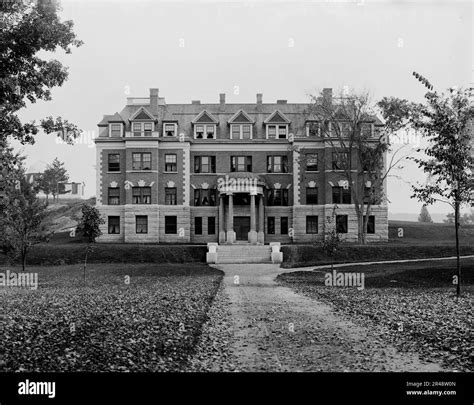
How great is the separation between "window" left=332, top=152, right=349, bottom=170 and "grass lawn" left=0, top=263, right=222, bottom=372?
23.2 metres

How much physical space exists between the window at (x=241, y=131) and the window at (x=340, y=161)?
670 cm

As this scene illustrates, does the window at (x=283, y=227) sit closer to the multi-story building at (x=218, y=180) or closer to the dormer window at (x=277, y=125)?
the multi-story building at (x=218, y=180)

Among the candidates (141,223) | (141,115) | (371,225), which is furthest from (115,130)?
(371,225)

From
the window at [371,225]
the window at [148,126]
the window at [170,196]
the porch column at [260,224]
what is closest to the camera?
the porch column at [260,224]

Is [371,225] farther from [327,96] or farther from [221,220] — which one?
[221,220]

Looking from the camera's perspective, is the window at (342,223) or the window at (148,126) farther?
the window at (148,126)

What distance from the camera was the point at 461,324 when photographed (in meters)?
8.41

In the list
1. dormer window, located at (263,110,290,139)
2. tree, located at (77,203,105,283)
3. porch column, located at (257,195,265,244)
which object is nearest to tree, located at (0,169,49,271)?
tree, located at (77,203,105,283)

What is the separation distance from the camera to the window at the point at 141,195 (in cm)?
3800

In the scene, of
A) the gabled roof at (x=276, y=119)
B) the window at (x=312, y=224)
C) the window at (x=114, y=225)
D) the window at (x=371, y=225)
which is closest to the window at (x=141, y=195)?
the window at (x=114, y=225)

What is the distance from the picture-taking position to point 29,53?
→ 7625 mm
